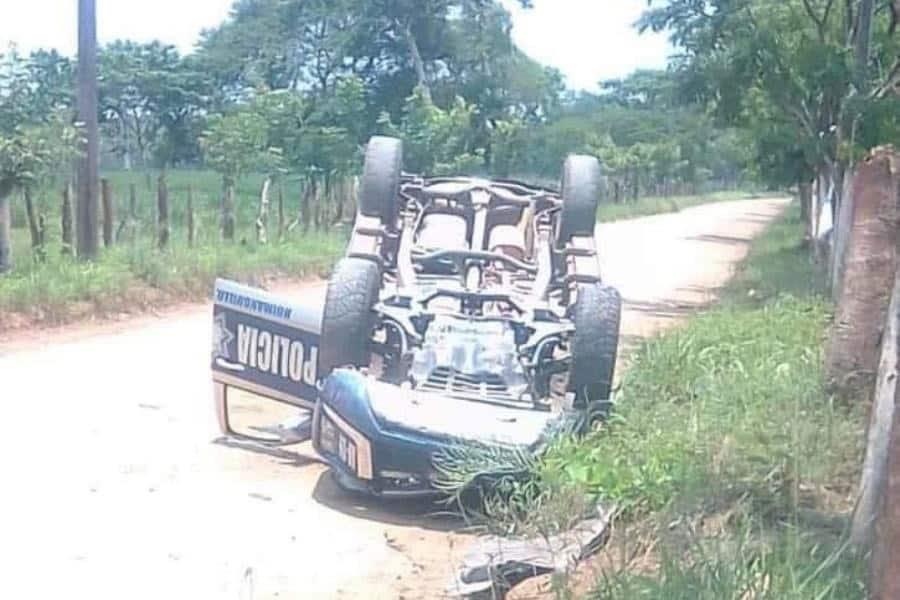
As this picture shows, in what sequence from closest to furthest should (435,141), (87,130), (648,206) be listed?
1. (87,130)
2. (435,141)
3. (648,206)

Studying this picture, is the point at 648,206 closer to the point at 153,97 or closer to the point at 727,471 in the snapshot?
the point at 153,97

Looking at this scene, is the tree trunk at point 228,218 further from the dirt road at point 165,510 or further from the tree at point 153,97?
the tree at point 153,97

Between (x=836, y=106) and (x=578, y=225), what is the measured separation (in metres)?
8.39

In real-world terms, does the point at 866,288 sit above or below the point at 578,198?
below

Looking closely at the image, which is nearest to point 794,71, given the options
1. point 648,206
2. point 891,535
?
point 891,535

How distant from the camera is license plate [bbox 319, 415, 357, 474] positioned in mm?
6973

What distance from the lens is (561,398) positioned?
7.73 metres

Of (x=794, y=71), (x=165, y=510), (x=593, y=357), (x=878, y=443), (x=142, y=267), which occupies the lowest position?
(x=142, y=267)

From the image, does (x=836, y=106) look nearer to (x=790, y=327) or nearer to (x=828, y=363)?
(x=790, y=327)

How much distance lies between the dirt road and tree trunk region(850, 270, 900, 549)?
1.87 metres

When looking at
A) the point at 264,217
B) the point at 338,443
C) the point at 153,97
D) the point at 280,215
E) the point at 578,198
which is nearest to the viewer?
the point at 338,443

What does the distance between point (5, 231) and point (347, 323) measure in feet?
26.8

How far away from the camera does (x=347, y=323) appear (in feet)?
25.8

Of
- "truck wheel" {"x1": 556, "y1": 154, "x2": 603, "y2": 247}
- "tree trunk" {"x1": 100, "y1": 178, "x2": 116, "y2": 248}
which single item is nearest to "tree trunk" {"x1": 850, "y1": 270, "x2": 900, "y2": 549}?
"truck wheel" {"x1": 556, "y1": 154, "x2": 603, "y2": 247}
